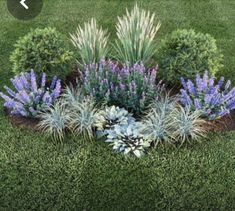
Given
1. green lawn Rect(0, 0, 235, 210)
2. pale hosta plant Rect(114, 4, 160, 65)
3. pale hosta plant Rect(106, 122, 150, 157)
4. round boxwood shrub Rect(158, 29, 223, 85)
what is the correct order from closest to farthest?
green lawn Rect(0, 0, 235, 210)
pale hosta plant Rect(106, 122, 150, 157)
round boxwood shrub Rect(158, 29, 223, 85)
pale hosta plant Rect(114, 4, 160, 65)

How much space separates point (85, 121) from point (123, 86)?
0.48 metres

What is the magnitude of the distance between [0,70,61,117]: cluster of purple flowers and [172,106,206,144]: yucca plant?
1126 mm

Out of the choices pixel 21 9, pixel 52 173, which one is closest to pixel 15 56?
pixel 52 173

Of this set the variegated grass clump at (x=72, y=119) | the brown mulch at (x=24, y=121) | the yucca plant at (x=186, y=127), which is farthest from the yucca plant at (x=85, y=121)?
the yucca plant at (x=186, y=127)

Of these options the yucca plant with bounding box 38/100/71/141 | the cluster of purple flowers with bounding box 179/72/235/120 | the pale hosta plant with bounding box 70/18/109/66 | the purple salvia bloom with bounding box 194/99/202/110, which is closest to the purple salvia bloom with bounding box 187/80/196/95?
the cluster of purple flowers with bounding box 179/72/235/120

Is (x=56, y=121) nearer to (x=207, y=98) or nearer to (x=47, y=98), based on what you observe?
(x=47, y=98)

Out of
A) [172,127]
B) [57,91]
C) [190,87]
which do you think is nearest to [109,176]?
[172,127]

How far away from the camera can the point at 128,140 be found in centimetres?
411

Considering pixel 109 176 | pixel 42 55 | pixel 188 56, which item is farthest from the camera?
pixel 42 55

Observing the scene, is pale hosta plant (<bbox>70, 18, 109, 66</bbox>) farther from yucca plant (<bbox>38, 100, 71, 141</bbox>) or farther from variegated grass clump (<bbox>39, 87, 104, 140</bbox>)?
yucca plant (<bbox>38, 100, 71, 141</bbox>)

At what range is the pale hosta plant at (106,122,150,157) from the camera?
13.3 ft

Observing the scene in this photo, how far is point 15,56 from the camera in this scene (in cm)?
492

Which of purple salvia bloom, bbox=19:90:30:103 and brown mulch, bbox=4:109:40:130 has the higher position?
purple salvia bloom, bbox=19:90:30:103

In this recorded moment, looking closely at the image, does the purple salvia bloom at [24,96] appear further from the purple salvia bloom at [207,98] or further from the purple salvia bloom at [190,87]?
the purple salvia bloom at [207,98]
